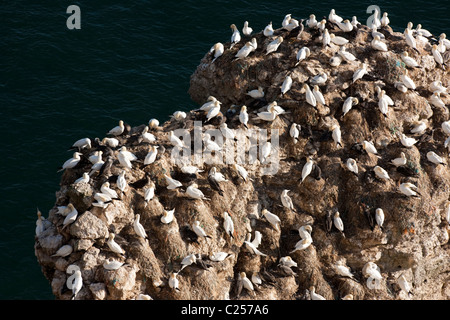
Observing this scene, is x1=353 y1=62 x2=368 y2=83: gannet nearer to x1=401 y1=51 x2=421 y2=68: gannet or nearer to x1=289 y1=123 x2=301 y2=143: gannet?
x1=401 y1=51 x2=421 y2=68: gannet

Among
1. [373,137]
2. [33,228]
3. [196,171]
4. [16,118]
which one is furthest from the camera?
[16,118]

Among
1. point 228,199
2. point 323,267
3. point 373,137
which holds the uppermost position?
point 373,137

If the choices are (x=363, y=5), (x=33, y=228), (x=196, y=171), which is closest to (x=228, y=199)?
(x=196, y=171)

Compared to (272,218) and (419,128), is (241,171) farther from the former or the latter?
(419,128)

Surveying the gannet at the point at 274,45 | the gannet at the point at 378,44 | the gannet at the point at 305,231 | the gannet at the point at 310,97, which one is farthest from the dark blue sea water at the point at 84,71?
the gannet at the point at 378,44

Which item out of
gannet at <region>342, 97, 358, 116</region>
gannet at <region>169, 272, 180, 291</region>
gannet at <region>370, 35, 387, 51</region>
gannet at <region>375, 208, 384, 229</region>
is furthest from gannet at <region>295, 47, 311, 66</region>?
gannet at <region>169, 272, 180, 291</region>

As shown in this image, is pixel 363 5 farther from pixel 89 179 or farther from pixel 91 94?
pixel 89 179
